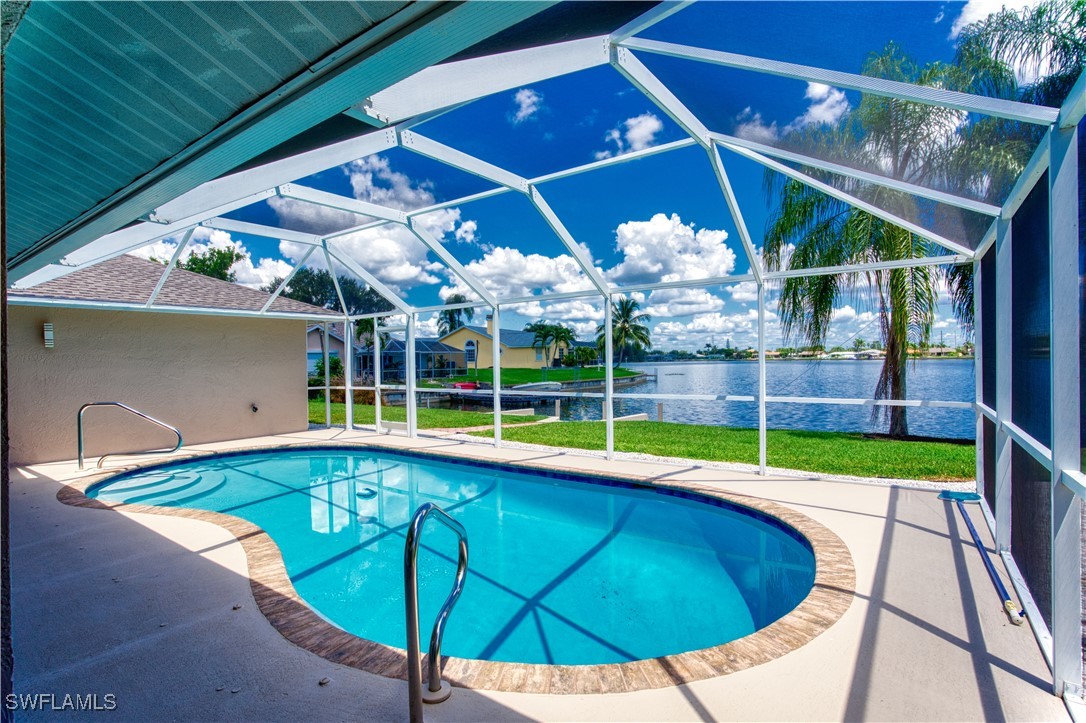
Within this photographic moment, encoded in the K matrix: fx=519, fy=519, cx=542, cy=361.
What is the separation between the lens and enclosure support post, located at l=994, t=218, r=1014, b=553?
4.09 m

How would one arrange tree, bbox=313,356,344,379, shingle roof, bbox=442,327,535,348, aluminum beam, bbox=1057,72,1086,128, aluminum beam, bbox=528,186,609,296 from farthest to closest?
shingle roof, bbox=442,327,535,348 → tree, bbox=313,356,344,379 → aluminum beam, bbox=528,186,609,296 → aluminum beam, bbox=1057,72,1086,128

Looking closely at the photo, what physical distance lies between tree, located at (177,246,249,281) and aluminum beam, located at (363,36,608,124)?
31.8 meters

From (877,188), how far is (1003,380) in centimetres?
201

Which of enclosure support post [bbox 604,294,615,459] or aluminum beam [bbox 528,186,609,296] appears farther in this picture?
enclosure support post [bbox 604,294,615,459]

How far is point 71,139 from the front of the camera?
7.70ft

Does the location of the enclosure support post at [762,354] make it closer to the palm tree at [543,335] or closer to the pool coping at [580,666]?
the pool coping at [580,666]

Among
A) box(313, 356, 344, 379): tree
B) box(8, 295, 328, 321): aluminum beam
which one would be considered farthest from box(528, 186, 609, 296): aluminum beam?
box(313, 356, 344, 379): tree

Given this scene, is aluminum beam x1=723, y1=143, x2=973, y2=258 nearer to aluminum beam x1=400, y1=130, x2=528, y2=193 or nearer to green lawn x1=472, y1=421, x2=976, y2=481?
aluminum beam x1=400, y1=130, x2=528, y2=193

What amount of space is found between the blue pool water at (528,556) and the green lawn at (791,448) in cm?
280

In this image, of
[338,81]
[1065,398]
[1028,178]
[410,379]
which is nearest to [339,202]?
[410,379]

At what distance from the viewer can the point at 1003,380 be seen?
14.0ft

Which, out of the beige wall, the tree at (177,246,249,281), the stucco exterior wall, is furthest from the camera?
the stucco exterior wall

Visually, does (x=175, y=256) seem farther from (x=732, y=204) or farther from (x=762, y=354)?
(x=762, y=354)

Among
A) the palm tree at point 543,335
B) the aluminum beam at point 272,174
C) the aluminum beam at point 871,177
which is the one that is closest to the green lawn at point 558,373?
the palm tree at point 543,335
